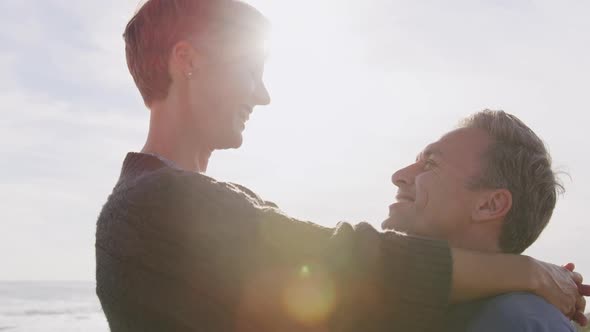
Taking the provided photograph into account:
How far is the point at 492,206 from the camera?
2.78 m

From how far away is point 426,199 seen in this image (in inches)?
116

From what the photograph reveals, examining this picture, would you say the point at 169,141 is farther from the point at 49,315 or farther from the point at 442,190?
the point at 49,315

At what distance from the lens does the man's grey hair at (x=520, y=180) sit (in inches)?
109

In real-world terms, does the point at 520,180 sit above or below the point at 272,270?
above

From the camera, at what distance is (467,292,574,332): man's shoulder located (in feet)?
7.14

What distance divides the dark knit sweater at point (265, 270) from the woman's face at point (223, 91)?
2.29ft

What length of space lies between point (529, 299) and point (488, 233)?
591 millimetres

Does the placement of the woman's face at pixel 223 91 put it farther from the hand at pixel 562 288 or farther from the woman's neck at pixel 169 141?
the hand at pixel 562 288

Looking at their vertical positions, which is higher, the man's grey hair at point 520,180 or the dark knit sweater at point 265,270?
the man's grey hair at point 520,180

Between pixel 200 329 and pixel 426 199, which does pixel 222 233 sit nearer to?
pixel 200 329

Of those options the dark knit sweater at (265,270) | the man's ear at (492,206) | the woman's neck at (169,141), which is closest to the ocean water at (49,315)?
the woman's neck at (169,141)

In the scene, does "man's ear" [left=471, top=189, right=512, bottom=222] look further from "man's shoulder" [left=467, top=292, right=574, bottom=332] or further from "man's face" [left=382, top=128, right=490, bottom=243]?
"man's shoulder" [left=467, top=292, right=574, bottom=332]

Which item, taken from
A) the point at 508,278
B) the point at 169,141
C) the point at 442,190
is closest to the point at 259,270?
the point at 508,278

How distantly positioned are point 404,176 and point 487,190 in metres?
0.46
